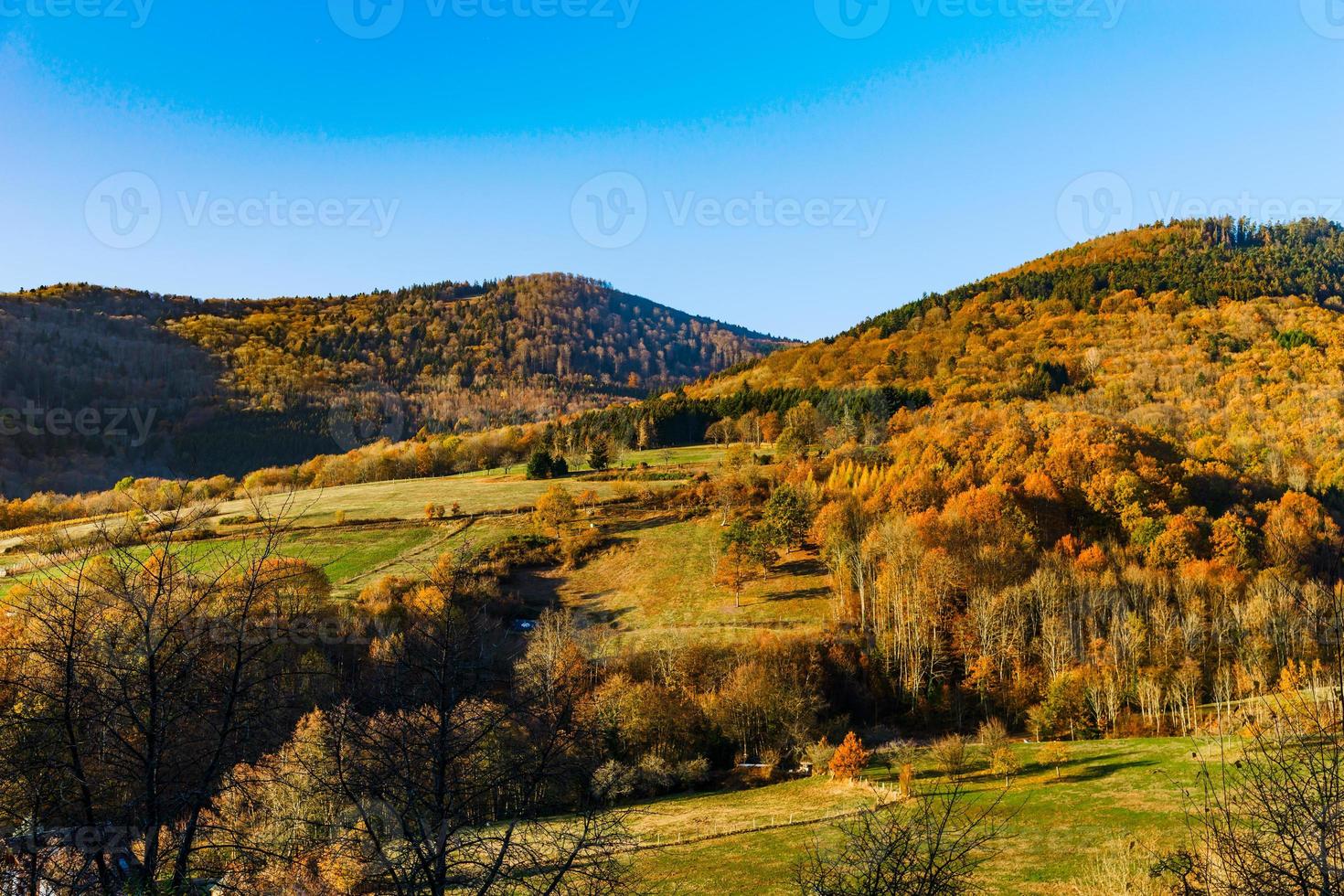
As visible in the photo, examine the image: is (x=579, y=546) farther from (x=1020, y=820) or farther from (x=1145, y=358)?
(x=1145, y=358)

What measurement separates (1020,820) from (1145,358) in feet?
473

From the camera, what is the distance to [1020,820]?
125 ft

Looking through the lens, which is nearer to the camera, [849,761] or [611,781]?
[611,781]

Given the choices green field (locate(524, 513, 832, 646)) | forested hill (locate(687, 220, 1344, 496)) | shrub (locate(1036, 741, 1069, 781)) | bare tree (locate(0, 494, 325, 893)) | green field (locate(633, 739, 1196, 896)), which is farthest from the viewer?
forested hill (locate(687, 220, 1344, 496))

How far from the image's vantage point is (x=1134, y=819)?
35812 millimetres

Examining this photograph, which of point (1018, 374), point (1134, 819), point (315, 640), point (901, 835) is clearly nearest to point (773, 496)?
point (315, 640)

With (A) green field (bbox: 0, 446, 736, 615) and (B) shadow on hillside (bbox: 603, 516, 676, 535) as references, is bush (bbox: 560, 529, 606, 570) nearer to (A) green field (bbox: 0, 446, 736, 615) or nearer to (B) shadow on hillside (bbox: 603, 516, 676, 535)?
(B) shadow on hillside (bbox: 603, 516, 676, 535)

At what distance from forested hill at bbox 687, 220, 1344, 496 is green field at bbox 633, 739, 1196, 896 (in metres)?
55.8

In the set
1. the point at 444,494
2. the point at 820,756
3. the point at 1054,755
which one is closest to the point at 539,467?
the point at 444,494

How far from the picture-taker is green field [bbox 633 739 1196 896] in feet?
104

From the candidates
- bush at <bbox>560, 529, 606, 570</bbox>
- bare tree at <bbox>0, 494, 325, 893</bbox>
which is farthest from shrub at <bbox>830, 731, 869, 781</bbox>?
bare tree at <bbox>0, 494, 325, 893</bbox>

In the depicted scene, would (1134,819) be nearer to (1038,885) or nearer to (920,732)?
(1038,885)

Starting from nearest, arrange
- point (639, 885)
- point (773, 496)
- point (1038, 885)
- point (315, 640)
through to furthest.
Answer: point (1038, 885), point (639, 885), point (315, 640), point (773, 496)

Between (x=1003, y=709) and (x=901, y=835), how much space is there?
62982 mm
